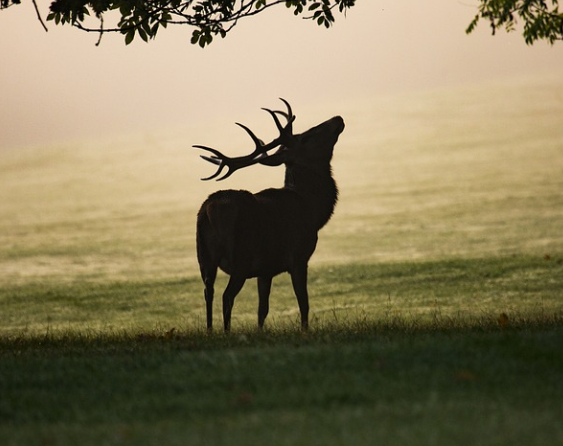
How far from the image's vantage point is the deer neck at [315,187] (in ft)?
39.1

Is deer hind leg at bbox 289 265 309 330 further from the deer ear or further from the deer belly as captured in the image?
the deer ear

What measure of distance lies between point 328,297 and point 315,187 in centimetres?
835

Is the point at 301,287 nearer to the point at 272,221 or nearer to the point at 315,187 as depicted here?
the point at 272,221

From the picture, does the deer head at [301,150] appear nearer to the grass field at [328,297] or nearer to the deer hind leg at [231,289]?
the deer hind leg at [231,289]

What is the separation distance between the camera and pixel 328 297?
20.1 metres

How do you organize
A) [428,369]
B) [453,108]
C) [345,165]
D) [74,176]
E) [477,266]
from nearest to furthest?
[428,369]
[477,266]
[345,165]
[74,176]
[453,108]

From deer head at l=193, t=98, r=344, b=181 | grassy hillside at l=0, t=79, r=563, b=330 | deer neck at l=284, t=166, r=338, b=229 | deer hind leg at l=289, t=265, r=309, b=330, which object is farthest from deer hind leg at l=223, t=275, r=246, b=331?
grassy hillside at l=0, t=79, r=563, b=330

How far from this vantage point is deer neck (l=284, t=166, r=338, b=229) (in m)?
11.9

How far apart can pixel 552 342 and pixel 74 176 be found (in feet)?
143

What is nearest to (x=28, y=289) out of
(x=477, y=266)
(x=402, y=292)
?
(x=402, y=292)

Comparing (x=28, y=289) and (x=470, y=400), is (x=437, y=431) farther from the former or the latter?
(x=28, y=289)

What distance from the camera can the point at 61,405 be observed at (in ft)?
24.4

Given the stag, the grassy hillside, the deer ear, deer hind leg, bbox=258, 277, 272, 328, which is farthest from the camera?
the grassy hillside

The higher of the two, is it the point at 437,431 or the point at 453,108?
the point at 453,108
